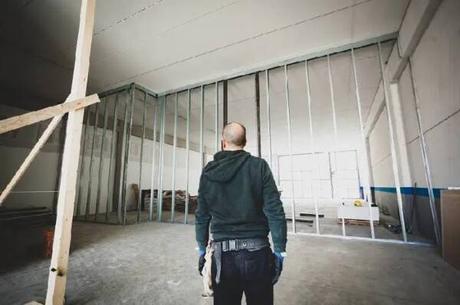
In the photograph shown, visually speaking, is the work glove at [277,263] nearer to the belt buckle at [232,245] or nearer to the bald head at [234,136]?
the belt buckle at [232,245]

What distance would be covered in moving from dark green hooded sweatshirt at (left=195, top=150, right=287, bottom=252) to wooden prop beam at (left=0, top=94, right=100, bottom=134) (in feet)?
3.34

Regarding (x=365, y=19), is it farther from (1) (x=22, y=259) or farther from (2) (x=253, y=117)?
(1) (x=22, y=259)

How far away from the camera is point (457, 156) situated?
250cm

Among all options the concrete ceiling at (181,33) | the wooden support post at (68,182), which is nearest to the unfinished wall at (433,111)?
the concrete ceiling at (181,33)

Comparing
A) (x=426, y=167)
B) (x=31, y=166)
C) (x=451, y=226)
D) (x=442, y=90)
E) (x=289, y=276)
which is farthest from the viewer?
(x=31, y=166)

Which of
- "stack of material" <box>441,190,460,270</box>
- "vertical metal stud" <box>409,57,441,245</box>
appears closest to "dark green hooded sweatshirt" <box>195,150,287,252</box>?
"stack of material" <box>441,190,460,270</box>

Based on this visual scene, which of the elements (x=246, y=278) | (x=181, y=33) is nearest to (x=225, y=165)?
(x=246, y=278)

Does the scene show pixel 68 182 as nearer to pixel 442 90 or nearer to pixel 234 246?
pixel 234 246

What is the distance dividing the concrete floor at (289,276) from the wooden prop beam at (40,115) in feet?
4.74

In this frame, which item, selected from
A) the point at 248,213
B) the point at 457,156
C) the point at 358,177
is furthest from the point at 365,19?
the point at 358,177

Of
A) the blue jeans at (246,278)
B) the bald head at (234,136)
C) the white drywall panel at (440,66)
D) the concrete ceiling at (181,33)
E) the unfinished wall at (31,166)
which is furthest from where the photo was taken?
the unfinished wall at (31,166)

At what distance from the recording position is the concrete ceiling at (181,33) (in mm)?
3270

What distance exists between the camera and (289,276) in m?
2.20

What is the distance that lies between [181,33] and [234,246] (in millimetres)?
3869
